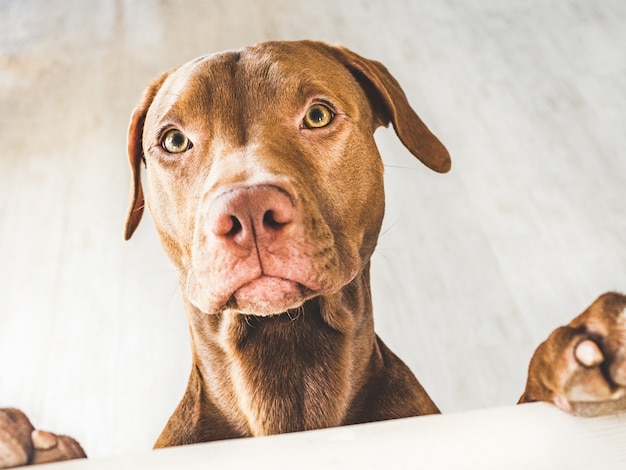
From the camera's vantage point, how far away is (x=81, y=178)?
7.29 ft

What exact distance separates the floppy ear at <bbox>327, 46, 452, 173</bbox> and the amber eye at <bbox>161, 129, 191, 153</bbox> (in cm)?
57

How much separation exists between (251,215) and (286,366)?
22.5 inches

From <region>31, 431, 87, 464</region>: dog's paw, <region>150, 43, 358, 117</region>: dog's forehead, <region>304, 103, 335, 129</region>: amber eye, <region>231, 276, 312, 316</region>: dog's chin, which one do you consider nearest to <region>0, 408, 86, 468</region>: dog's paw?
<region>31, 431, 87, 464</region>: dog's paw

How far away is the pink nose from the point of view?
123 cm

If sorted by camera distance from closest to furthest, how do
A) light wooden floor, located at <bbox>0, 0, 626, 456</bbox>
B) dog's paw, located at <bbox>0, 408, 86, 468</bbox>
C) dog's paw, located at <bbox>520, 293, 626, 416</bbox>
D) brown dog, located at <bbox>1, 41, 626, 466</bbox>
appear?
dog's paw, located at <bbox>520, 293, 626, 416</bbox> < brown dog, located at <bbox>1, 41, 626, 466</bbox> < dog's paw, located at <bbox>0, 408, 86, 468</bbox> < light wooden floor, located at <bbox>0, 0, 626, 456</bbox>

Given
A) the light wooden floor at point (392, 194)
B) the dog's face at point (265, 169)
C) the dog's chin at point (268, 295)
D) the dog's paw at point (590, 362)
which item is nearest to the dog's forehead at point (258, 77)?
the dog's face at point (265, 169)

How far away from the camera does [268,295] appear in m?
1.32

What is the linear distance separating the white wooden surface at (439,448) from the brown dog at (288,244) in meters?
0.07

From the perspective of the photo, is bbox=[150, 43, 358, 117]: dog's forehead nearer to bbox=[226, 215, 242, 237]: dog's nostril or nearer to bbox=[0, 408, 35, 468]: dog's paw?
bbox=[226, 215, 242, 237]: dog's nostril

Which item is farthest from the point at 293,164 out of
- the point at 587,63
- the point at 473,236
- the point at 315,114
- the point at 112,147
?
the point at 587,63

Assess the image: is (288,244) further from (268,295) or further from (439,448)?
(439,448)

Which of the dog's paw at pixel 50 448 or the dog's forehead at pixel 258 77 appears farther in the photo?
the dog's forehead at pixel 258 77

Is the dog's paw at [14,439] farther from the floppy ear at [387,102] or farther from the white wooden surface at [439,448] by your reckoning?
the floppy ear at [387,102]

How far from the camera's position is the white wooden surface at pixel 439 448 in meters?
1.34
